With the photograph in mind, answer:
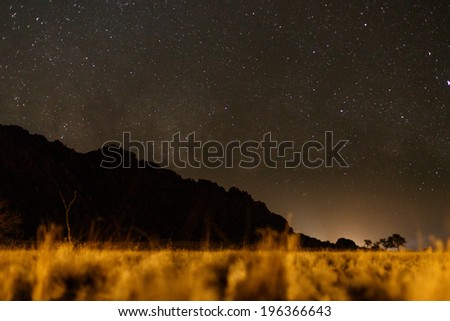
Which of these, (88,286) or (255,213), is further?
(255,213)

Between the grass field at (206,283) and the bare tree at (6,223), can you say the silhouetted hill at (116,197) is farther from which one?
the grass field at (206,283)

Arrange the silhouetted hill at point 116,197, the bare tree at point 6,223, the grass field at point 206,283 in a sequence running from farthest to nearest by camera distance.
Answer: the silhouetted hill at point 116,197 → the bare tree at point 6,223 → the grass field at point 206,283

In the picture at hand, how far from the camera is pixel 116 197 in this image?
81625 mm


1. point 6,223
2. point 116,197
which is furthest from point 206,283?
point 116,197

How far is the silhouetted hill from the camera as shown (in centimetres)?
5841

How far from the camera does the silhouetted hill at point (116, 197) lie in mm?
58406

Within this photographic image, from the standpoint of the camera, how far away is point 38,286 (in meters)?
4.56

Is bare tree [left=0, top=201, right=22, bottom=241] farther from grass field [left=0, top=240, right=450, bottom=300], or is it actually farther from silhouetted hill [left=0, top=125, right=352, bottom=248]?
grass field [left=0, top=240, right=450, bottom=300]

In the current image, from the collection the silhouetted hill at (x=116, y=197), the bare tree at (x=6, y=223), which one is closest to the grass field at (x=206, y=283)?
the bare tree at (x=6, y=223)

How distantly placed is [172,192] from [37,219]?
121 ft

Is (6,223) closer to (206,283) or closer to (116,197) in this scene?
(206,283)

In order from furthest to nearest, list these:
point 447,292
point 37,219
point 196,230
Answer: point 196,230
point 37,219
point 447,292
